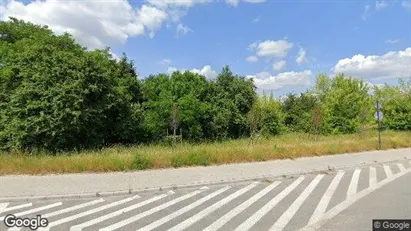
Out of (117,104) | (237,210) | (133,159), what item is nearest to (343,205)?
(237,210)

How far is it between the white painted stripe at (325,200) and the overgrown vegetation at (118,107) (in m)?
4.01

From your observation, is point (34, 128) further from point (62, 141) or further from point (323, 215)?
point (323, 215)

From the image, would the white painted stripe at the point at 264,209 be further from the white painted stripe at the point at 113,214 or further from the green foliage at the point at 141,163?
the green foliage at the point at 141,163

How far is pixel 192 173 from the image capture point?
38.0 ft

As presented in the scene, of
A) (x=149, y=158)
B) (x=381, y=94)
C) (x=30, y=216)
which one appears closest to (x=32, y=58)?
(x=149, y=158)

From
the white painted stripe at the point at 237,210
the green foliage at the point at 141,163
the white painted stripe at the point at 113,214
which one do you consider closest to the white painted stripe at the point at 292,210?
the white painted stripe at the point at 237,210

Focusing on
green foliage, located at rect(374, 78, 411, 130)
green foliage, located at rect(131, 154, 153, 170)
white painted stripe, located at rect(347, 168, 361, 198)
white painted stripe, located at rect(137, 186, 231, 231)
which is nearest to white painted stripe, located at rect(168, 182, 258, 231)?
white painted stripe, located at rect(137, 186, 231, 231)

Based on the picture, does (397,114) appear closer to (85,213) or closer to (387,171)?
(387,171)

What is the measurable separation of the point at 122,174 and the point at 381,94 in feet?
168

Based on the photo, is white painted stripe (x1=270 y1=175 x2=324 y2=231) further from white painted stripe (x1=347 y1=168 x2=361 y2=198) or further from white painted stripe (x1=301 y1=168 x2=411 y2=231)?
white painted stripe (x1=347 y1=168 x2=361 y2=198)

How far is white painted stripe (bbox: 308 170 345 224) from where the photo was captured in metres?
7.05

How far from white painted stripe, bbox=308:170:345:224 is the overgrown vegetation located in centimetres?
401

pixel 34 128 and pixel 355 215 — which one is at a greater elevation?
pixel 34 128

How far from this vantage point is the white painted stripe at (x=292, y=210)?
21.4 feet
